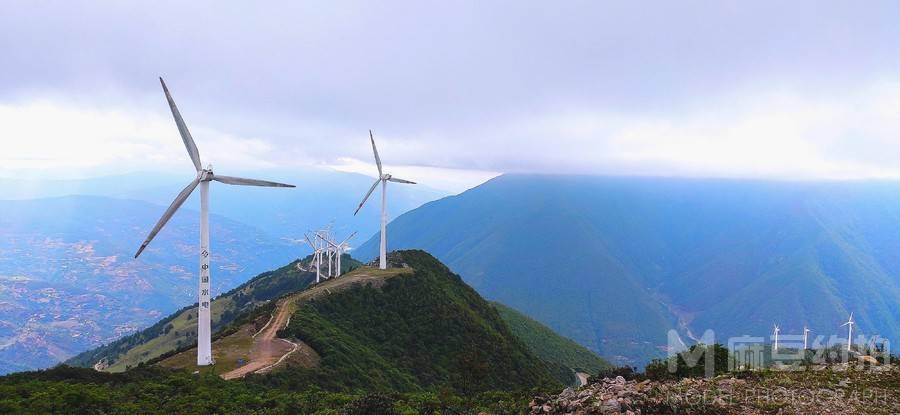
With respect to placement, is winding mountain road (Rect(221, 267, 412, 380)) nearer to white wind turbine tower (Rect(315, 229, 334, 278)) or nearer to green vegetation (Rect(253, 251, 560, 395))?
green vegetation (Rect(253, 251, 560, 395))

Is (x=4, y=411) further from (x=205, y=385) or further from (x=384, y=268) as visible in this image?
(x=384, y=268)

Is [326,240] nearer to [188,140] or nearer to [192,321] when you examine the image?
[192,321]

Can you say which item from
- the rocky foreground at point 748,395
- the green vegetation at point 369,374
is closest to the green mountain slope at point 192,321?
the green vegetation at point 369,374

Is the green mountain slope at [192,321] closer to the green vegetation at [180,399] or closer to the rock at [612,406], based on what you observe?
the green vegetation at [180,399]

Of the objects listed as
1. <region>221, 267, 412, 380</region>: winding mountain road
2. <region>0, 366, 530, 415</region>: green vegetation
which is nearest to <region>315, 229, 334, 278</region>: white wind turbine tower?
<region>221, 267, 412, 380</region>: winding mountain road

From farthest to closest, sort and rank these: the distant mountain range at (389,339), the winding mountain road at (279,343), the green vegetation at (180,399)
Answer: the distant mountain range at (389,339), the winding mountain road at (279,343), the green vegetation at (180,399)

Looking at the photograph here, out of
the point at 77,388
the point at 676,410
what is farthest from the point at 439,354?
the point at 676,410
